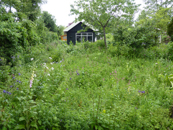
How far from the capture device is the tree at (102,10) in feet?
27.7

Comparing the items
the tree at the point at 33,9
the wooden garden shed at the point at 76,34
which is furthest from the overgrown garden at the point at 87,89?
→ the wooden garden shed at the point at 76,34

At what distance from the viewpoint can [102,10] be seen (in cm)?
851

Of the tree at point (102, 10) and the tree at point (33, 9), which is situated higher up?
the tree at point (33, 9)

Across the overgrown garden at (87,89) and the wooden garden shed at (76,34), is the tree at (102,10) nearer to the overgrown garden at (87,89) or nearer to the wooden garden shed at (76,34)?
the overgrown garden at (87,89)

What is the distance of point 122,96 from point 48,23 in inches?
840

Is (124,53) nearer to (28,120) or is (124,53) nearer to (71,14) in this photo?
(71,14)

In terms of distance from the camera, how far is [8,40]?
4227mm

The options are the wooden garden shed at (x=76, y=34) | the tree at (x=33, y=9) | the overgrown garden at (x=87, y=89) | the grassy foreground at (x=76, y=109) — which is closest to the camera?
the grassy foreground at (x=76, y=109)

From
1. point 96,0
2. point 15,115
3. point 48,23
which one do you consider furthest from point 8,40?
point 48,23

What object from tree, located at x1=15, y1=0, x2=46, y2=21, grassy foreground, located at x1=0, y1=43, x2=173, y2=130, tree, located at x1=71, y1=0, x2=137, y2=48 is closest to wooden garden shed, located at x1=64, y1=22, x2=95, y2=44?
tree, located at x1=15, y1=0, x2=46, y2=21

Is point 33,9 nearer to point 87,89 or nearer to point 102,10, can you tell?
point 102,10

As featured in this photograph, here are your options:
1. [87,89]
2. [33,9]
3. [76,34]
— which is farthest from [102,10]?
[76,34]

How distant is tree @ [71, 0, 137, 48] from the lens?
27.7 ft

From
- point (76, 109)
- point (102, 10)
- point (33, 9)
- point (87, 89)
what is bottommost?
point (76, 109)
